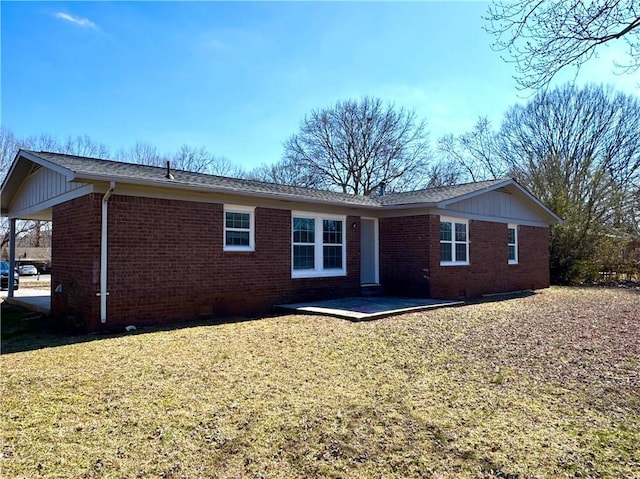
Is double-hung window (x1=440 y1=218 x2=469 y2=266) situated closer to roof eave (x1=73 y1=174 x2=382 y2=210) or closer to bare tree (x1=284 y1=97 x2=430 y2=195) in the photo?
roof eave (x1=73 y1=174 x2=382 y2=210)

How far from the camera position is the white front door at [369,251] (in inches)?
538

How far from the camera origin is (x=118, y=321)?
7996 mm

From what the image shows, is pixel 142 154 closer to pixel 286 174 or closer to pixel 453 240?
pixel 286 174

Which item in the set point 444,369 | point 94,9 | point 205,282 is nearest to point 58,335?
point 205,282

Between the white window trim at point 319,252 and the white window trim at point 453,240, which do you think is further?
the white window trim at point 453,240

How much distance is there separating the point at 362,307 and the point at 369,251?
400 cm

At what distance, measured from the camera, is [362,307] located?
10.0 meters

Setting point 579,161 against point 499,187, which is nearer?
point 499,187

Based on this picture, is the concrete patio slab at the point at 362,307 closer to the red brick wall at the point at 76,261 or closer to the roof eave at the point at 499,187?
the roof eave at the point at 499,187

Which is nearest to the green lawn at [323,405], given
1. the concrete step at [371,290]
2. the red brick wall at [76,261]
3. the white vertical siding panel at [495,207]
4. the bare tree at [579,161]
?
the red brick wall at [76,261]

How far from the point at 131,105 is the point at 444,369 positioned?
17.1 m

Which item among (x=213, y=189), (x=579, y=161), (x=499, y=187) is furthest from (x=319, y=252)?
(x=579, y=161)

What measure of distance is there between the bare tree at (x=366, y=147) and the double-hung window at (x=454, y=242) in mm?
18056

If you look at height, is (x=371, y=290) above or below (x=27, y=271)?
above
